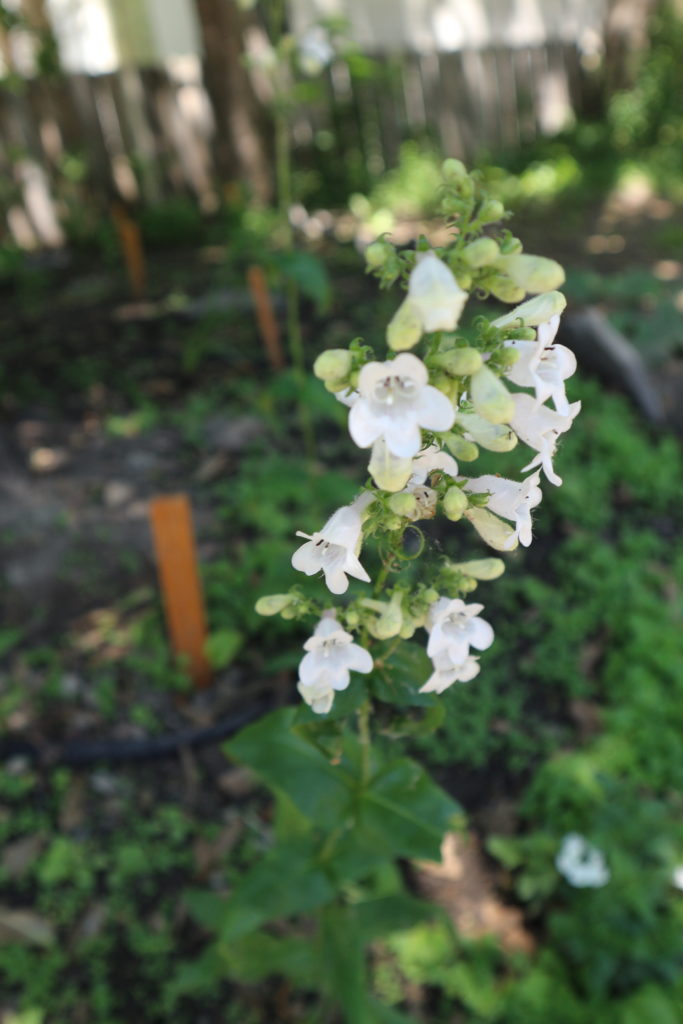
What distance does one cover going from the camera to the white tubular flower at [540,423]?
1.23m

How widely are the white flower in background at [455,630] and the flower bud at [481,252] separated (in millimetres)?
537

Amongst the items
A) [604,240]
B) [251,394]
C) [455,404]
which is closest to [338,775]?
[455,404]

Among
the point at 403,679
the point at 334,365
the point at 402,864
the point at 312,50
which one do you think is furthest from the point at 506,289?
the point at 312,50

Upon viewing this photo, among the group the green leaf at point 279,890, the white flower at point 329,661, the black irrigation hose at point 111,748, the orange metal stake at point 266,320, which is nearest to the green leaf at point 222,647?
the black irrigation hose at point 111,748

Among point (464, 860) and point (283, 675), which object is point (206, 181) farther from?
point (464, 860)

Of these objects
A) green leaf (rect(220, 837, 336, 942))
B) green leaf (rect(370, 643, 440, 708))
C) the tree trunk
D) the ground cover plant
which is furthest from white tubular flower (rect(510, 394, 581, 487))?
the tree trunk

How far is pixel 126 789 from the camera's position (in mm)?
2998

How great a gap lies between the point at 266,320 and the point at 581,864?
11.1ft

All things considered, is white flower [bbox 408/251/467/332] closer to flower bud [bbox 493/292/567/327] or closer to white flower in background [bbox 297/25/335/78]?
flower bud [bbox 493/292/567/327]

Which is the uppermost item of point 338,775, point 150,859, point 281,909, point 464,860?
point 338,775

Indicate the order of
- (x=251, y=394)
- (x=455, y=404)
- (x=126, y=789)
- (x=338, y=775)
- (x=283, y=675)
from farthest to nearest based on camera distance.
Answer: (x=251, y=394) < (x=283, y=675) < (x=126, y=789) < (x=338, y=775) < (x=455, y=404)

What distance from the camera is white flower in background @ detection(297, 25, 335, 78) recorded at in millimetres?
3352

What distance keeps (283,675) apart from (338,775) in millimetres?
1441

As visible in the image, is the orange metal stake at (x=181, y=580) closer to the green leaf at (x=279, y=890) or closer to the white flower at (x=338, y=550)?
the green leaf at (x=279, y=890)
